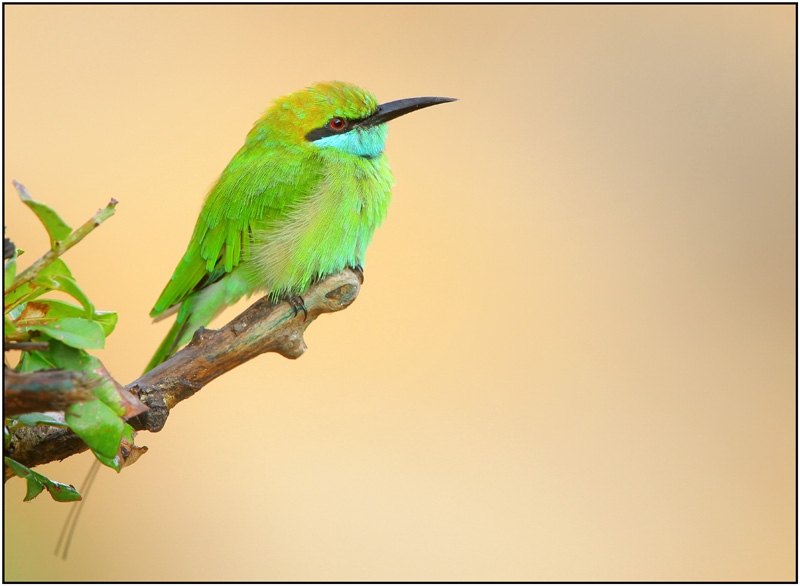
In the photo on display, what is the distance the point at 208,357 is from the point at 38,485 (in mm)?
317

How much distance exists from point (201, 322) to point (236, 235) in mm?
200

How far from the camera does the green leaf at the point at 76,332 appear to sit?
2.42 feet

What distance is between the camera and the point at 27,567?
2.10 metres

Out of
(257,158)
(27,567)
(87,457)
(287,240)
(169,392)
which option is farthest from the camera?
(87,457)

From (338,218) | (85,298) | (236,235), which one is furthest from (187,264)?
(85,298)

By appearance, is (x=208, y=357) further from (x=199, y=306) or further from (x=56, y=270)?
(x=199, y=306)

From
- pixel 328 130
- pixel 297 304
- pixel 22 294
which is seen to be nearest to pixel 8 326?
pixel 22 294

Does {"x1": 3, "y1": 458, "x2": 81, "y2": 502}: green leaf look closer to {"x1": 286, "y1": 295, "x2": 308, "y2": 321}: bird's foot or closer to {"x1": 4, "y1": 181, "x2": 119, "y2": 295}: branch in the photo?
{"x1": 4, "y1": 181, "x2": 119, "y2": 295}: branch

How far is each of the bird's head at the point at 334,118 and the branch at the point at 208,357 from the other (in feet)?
1.31

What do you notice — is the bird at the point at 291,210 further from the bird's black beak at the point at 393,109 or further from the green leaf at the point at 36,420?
the green leaf at the point at 36,420

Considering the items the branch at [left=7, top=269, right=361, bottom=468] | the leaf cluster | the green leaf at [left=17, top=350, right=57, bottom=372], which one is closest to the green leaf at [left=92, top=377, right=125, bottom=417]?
the leaf cluster

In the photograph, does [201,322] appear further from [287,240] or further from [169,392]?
[169,392]

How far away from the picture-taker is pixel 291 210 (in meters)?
1.58

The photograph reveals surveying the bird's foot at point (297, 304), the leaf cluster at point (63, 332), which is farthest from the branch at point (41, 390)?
the bird's foot at point (297, 304)
